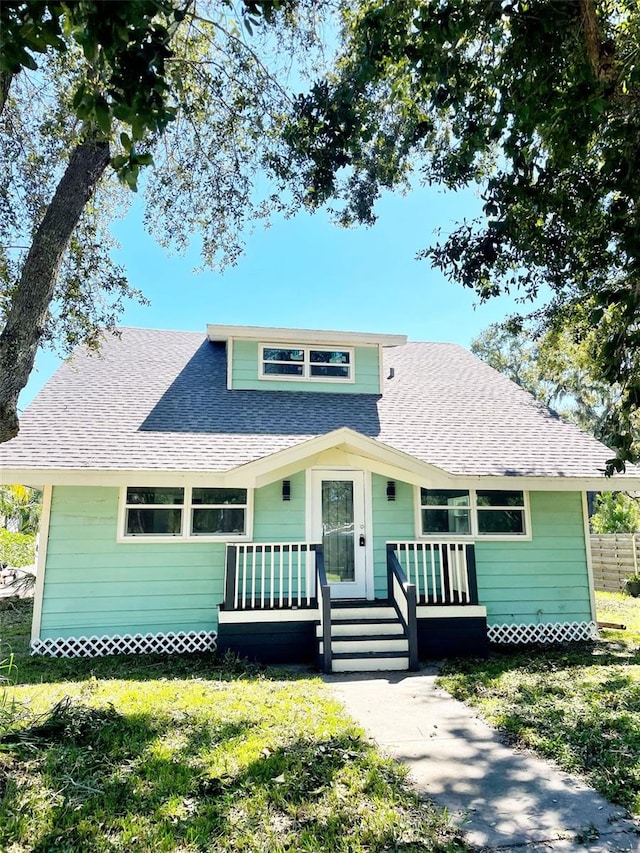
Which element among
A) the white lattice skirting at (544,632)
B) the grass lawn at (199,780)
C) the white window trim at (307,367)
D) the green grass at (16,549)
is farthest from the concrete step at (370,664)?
the green grass at (16,549)

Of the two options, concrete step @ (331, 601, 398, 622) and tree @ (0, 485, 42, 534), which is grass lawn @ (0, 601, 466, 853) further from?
tree @ (0, 485, 42, 534)

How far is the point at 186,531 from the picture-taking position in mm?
8625

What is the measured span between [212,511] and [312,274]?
807 centimetres

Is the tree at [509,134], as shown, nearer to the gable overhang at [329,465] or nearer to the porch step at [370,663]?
the gable overhang at [329,465]

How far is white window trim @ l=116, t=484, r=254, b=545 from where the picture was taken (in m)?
8.46

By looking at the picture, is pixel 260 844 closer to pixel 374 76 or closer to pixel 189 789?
pixel 189 789

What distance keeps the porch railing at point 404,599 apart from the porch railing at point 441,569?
0.95ft

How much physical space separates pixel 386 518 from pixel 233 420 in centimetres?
329

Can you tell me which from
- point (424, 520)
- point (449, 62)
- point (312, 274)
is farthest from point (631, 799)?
point (312, 274)

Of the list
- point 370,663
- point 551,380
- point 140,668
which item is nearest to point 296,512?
point 370,663

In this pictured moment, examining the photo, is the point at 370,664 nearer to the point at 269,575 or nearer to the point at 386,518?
the point at 269,575

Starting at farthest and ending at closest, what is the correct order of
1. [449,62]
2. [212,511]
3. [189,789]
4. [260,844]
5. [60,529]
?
[212,511] → [60,529] → [449,62] → [189,789] → [260,844]

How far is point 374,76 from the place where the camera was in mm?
5723

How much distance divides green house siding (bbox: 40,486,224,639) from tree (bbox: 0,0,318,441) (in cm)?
267
